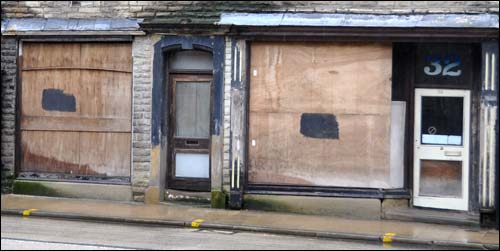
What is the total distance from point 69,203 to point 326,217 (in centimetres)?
487

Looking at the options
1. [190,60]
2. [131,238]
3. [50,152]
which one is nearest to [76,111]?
[50,152]

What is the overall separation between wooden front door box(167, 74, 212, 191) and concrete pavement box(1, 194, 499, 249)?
687 mm

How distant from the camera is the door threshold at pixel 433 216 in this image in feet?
41.4

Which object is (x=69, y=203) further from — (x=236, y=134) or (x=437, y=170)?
(x=437, y=170)

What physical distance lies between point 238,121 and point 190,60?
1616mm

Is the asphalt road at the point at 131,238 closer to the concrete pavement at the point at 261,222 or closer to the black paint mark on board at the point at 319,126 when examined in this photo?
the concrete pavement at the point at 261,222

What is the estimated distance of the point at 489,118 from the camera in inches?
496

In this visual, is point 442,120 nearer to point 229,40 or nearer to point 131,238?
point 229,40

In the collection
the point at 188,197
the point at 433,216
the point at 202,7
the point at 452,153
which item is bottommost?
the point at 433,216

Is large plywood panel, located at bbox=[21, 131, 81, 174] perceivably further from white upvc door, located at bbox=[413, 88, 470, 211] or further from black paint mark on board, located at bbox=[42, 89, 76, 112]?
white upvc door, located at bbox=[413, 88, 470, 211]

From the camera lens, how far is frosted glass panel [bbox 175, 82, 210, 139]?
46.9ft

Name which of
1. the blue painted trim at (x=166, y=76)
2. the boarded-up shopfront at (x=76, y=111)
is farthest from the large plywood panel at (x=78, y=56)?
the blue painted trim at (x=166, y=76)

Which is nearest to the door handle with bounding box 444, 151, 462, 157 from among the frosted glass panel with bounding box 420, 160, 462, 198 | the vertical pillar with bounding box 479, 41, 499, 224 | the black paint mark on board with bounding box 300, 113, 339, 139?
the frosted glass panel with bounding box 420, 160, 462, 198

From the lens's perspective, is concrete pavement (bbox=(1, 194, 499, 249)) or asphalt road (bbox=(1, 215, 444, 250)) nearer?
asphalt road (bbox=(1, 215, 444, 250))
